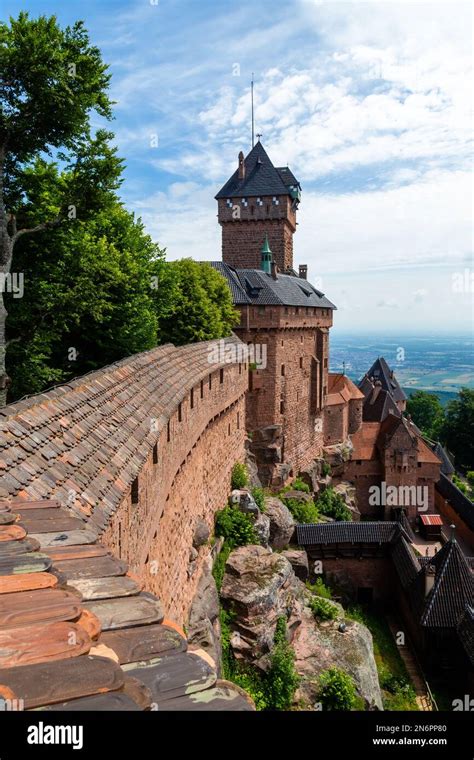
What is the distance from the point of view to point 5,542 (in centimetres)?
269

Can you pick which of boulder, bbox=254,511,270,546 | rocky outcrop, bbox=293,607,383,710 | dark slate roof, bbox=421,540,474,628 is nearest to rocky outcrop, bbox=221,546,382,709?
rocky outcrop, bbox=293,607,383,710

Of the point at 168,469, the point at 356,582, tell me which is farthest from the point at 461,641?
the point at 168,469

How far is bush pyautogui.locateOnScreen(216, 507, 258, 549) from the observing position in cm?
1450

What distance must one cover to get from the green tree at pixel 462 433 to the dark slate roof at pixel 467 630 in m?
38.4

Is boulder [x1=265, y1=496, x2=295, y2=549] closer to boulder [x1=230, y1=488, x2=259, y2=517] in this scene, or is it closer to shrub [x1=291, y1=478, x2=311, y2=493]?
boulder [x1=230, y1=488, x2=259, y2=517]

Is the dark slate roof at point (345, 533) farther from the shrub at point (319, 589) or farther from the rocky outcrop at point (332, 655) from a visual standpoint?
the rocky outcrop at point (332, 655)

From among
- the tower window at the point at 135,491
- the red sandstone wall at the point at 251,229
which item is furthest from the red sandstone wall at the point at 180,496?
the red sandstone wall at the point at 251,229

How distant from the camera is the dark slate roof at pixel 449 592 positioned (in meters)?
19.4

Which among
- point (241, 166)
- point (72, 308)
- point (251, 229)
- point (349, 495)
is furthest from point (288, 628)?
point (241, 166)

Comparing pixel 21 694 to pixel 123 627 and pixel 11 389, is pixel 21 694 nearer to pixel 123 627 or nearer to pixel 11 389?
pixel 123 627

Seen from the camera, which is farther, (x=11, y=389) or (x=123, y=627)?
(x=11, y=389)

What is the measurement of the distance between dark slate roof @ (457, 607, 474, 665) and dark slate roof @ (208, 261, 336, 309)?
627 inches

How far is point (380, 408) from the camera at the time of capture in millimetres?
41219
